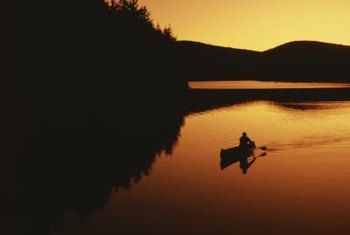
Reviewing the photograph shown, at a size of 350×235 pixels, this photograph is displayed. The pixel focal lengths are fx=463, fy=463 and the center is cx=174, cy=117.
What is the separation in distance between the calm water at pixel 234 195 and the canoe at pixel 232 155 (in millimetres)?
634

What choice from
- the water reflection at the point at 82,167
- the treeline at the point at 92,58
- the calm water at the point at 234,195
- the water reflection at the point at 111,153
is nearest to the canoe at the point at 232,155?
the water reflection at the point at 111,153

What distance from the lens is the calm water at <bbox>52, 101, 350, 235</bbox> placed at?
2206cm

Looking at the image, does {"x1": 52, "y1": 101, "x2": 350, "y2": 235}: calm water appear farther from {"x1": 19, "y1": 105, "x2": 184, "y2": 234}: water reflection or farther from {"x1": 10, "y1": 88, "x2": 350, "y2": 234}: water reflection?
{"x1": 19, "y1": 105, "x2": 184, "y2": 234}: water reflection

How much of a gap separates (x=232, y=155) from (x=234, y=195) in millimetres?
9228

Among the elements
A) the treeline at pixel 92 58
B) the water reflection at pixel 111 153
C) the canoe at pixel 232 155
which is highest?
the treeline at pixel 92 58

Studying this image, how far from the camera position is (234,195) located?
28203 mm

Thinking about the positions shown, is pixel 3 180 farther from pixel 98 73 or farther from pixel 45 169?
pixel 98 73

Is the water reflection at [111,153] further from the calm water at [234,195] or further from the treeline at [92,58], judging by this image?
the treeline at [92,58]

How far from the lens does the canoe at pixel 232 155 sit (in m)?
36.3

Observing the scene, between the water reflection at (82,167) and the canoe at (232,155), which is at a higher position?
the canoe at (232,155)

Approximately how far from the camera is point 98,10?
2537 inches

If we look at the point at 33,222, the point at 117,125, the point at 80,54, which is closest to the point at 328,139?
the point at 117,125

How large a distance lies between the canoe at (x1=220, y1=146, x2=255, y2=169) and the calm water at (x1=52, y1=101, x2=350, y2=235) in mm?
634

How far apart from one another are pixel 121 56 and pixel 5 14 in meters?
25.3
